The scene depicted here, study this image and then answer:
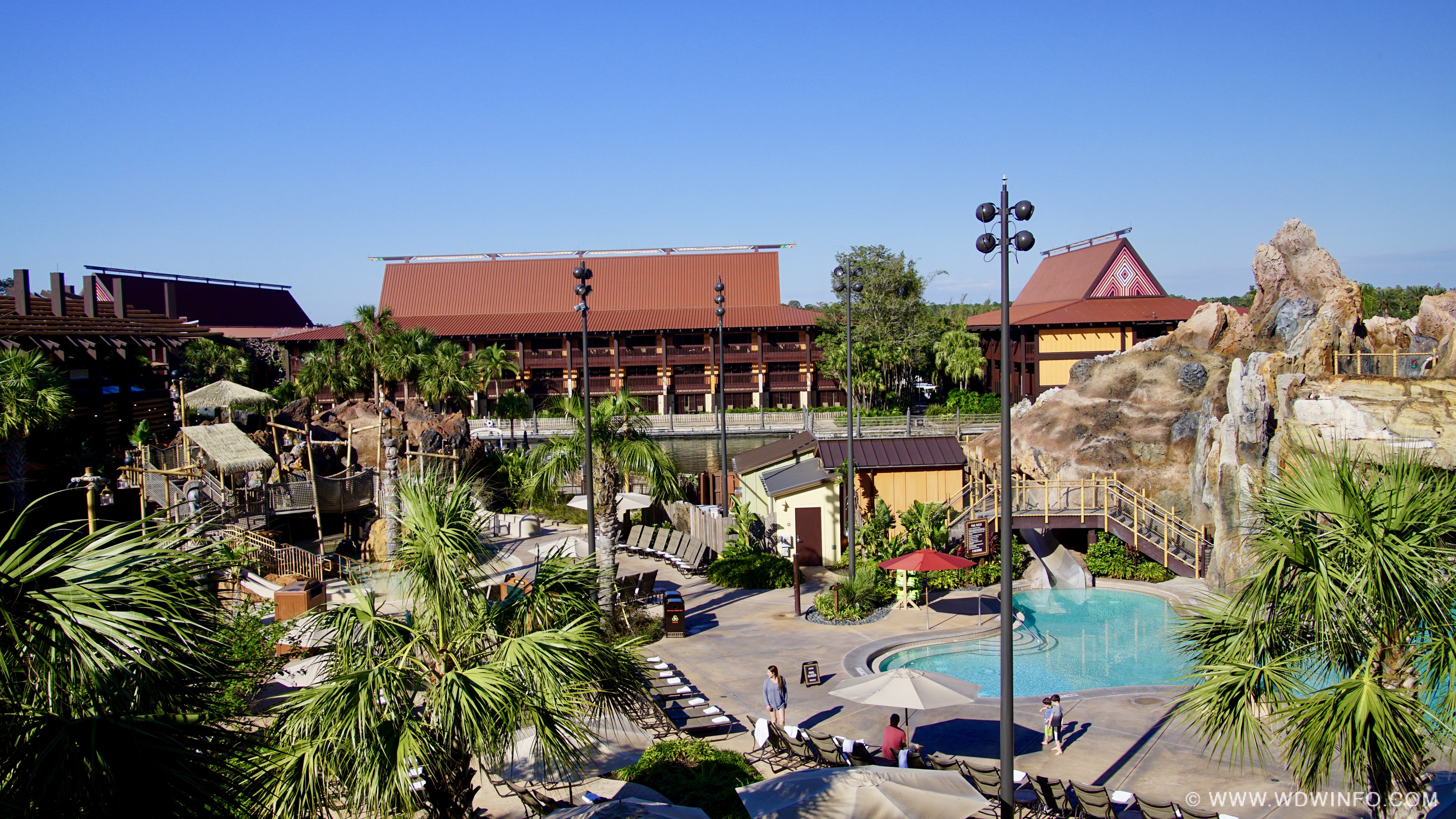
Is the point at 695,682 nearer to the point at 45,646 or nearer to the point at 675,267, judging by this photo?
the point at 45,646

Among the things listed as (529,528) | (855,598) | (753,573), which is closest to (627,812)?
(855,598)

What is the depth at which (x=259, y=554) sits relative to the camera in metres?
24.1

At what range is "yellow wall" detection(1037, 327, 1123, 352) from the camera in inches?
1988

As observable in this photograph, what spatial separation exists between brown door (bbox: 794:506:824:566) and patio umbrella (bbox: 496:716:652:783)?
13079mm

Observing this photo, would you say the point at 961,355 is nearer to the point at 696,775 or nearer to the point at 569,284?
the point at 569,284

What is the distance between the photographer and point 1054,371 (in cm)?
5116

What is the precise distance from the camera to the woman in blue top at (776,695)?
14.7 metres

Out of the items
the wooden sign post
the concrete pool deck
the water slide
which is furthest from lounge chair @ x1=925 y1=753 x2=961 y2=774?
the water slide

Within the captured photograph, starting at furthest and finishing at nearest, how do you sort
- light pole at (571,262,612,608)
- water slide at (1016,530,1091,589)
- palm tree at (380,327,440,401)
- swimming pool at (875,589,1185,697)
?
palm tree at (380,327,440,401)
water slide at (1016,530,1091,589)
light pole at (571,262,612,608)
swimming pool at (875,589,1185,697)

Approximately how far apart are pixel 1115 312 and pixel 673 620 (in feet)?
125

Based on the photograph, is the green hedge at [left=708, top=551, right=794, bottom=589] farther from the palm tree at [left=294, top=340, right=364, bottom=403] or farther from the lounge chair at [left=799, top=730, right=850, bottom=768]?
the palm tree at [left=294, top=340, right=364, bottom=403]

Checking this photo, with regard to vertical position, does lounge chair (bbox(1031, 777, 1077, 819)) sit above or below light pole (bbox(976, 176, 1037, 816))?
below

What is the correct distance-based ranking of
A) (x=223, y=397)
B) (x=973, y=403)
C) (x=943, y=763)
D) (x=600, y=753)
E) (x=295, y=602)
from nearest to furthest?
(x=600, y=753), (x=943, y=763), (x=295, y=602), (x=223, y=397), (x=973, y=403)

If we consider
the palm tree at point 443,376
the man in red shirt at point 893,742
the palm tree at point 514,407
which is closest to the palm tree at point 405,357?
the palm tree at point 443,376
